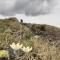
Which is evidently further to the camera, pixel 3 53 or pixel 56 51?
pixel 56 51

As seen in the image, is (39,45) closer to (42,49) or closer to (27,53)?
(42,49)

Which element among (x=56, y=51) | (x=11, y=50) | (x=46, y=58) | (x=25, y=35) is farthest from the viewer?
(x=25, y=35)

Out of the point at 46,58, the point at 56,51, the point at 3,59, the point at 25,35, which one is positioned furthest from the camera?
the point at 25,35

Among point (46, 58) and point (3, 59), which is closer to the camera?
point (3, 59)

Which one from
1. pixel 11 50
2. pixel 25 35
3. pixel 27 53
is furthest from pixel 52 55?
pixel 25 35

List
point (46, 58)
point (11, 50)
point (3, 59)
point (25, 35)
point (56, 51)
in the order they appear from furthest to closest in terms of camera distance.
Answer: point (25, 35)
point (56, 51)
point (46, 58)
point (11, 50)
point (3, 59)

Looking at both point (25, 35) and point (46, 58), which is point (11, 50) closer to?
point (46, 58)

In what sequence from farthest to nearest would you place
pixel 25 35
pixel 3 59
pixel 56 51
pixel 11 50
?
pixel 25 35, pixel 56 51, pixel 11 50, pixel 3 59

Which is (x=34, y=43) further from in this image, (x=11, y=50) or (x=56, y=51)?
(x=11, y=50)

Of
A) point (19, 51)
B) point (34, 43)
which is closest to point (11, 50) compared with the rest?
point (19, 51)

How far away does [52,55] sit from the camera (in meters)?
11.9

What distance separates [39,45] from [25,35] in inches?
134

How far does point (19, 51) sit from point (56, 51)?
222 cm

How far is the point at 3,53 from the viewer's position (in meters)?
10.3
